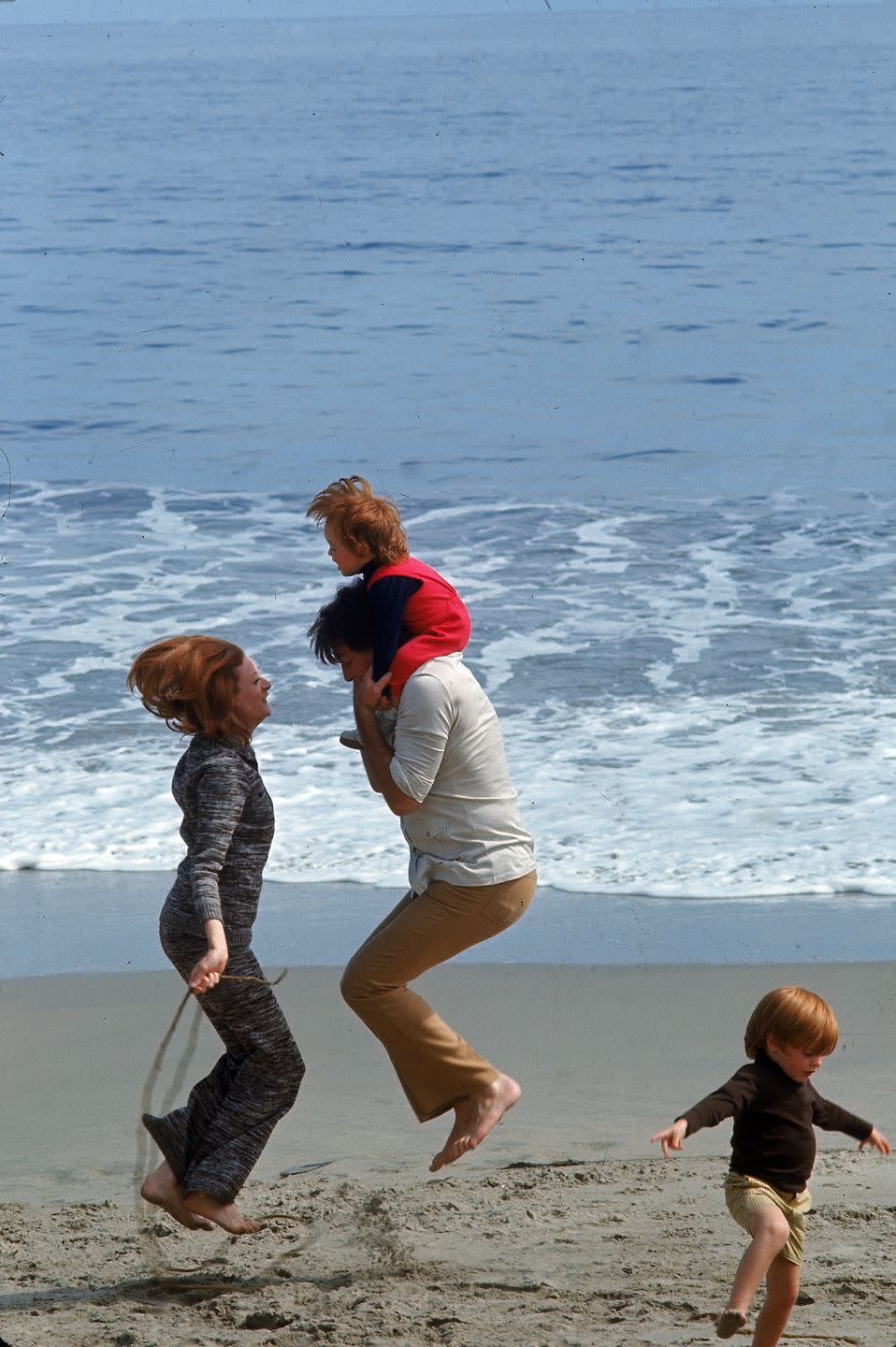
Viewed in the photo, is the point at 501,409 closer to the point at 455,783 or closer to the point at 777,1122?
the point at 455,783

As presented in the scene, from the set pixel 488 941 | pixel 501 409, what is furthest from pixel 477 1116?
pixel 501 409

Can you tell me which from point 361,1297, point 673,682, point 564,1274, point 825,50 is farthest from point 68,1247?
point 825,50

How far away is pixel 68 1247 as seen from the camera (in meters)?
3.58

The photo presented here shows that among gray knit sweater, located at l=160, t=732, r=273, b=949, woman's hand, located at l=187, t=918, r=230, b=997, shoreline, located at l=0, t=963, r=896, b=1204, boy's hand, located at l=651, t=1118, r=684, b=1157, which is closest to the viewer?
boy's hand, located at l=651, t=1118, r=684, b=1157

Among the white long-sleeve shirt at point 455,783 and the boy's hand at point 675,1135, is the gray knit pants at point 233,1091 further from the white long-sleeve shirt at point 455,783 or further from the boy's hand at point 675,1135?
the boy's hand at point 675,1135

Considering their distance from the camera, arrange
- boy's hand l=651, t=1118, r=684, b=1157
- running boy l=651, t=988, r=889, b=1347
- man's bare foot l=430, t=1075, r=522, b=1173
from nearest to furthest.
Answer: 1. boy's hand l=651, t=1118, r=684, b=1157
2. running boy l=651, t=988, r=889, b=1347
3. man's bare foot l=430, t=1075, r=522, b=1173

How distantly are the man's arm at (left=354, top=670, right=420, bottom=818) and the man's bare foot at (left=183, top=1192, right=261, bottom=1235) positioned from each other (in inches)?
37.6

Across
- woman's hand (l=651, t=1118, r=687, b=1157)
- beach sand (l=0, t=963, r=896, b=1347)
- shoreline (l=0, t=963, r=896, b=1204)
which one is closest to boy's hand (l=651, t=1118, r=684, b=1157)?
woman's hand (l=651, t=1118, r=687, b=1157)

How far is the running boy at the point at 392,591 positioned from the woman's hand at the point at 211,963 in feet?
1.71

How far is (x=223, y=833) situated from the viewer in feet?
10.3

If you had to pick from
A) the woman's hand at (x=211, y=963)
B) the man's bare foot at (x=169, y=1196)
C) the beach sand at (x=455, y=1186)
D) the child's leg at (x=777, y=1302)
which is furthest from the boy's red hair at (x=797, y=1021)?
the man's bare foot at (x=169, y=1196)

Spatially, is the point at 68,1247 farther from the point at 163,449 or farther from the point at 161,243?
the point at 161,243

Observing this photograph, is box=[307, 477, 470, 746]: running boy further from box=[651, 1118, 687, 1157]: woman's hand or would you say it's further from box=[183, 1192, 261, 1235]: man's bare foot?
box=[651, 1118, 687, 1157]: woman's hand

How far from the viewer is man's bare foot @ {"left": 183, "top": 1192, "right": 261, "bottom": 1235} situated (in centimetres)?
328
